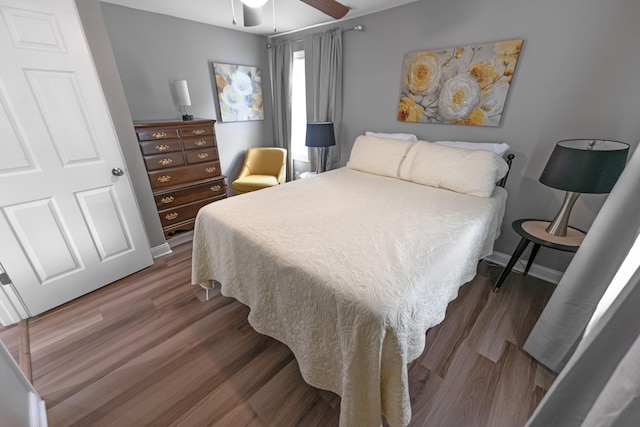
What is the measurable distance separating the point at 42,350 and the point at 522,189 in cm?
371

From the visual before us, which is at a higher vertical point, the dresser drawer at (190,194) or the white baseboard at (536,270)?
the dresser drawer at (190,194)

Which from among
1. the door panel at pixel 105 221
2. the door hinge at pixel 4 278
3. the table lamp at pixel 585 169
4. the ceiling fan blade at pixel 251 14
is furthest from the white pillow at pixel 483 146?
the door hinge at pixel 4 278

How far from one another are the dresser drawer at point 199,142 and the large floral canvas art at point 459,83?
84.8 inches

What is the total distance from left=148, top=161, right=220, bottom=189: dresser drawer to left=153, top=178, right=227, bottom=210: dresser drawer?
0.09 m

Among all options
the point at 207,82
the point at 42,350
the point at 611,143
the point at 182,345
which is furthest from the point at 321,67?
the point at 42,350

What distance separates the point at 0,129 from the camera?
1.48 m

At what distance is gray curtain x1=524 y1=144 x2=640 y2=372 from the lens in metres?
1.01

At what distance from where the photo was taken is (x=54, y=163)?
66.6 inches

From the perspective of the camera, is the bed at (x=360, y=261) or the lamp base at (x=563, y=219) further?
the lamp base at (x=563, y=219)

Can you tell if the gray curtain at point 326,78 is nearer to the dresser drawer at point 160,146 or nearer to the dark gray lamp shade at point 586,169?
the dresser drawer at point 160,146

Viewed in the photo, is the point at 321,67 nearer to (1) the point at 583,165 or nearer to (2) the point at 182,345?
(1) the point at 583,165

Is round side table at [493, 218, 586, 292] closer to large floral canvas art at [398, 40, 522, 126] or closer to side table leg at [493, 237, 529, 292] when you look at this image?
side table leg at [493, 237, 529, 292]

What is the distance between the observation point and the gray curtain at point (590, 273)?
1.01m

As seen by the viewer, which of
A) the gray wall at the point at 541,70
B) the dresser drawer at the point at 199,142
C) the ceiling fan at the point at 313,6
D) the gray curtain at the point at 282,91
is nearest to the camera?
the gray wall at the point at 541,70
